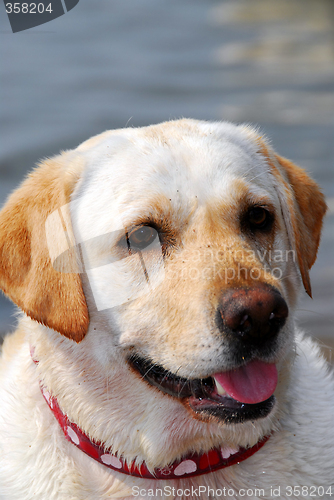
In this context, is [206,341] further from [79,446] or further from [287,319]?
[79,446]

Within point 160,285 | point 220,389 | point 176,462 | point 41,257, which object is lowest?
point 176,462

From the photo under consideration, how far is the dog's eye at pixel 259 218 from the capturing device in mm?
2305

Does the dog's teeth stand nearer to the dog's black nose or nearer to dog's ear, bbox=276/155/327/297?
the dog's black nose

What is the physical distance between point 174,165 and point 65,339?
3.23 feet

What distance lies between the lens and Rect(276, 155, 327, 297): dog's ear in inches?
101

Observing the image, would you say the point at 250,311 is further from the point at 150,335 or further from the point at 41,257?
the point at 41,257

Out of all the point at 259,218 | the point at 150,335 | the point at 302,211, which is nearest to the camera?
the point at 150,335

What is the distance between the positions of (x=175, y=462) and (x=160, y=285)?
875mm

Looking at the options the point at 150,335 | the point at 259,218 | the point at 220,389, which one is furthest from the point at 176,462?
the point at 259,218

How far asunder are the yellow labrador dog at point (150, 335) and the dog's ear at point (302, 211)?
5 cm

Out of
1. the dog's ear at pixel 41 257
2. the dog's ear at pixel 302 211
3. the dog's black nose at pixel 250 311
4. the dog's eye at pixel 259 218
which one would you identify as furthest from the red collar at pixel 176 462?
the dog's eye at pixel 259 218

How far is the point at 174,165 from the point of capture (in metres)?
2.25

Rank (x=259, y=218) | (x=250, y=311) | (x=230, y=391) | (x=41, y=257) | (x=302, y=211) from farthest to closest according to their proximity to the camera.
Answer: (x=302, y=211) → (x=259, y=218) → (x=41, y=257) → (x=230, y=391) → (x=250, y=311)

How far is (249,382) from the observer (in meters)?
1.97
